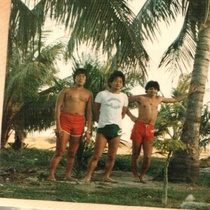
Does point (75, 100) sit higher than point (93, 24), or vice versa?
point (93, 24)

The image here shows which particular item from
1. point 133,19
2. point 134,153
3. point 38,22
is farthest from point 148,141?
point 38,22

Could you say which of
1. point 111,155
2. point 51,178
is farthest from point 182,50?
point 51,178

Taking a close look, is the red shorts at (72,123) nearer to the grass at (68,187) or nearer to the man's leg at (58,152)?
the man's leg at (58,152)

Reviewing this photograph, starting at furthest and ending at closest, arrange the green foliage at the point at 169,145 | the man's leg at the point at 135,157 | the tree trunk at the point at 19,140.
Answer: the tree trunk at the point at 19,140 < the man's leg at the point at 135,157 < the green foliage at the point at 169,145

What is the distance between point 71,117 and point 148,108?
0.64 meters

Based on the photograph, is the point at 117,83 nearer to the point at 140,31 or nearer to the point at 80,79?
the point at 80,79

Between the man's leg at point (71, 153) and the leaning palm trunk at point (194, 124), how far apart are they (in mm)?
796

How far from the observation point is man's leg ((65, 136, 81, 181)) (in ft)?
18.1

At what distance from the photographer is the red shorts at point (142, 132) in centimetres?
544

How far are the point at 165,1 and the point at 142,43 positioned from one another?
0.39 meters

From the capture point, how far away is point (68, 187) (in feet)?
18.0

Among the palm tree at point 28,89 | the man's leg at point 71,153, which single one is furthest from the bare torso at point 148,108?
the palm tree at point 28,89

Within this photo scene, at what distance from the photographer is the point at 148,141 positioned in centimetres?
545

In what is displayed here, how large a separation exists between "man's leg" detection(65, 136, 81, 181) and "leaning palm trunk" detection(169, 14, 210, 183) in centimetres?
80
